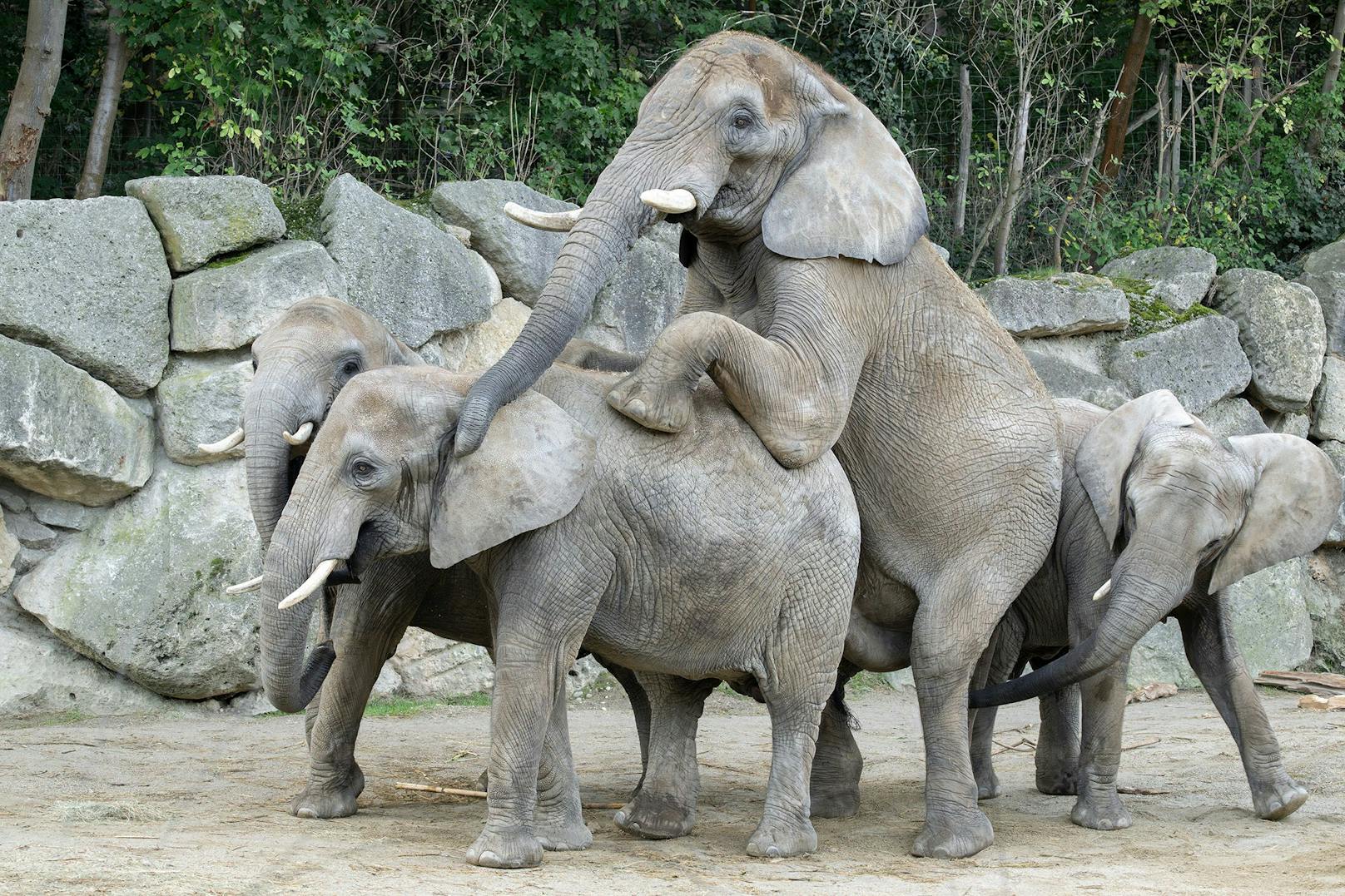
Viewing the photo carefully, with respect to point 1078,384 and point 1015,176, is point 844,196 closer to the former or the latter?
point 1078,384

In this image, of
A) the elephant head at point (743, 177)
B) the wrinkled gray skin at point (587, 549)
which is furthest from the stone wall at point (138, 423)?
the wrinkled gray skin at point (587, 549)

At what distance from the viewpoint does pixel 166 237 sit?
8281 millimetres

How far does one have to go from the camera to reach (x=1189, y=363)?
10523 millimetres

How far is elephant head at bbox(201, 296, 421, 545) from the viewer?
17.4 ft

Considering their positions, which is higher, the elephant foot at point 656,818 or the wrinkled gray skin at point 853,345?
the wrinkled gray skin at point 853,345

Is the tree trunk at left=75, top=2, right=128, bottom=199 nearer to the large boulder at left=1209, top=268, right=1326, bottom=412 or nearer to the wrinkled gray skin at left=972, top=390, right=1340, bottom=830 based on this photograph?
the wrinkled gray skin at left=972, top=390, right=1340, bottom=830

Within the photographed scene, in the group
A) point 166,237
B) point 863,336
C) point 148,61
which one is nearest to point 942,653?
point 863,336

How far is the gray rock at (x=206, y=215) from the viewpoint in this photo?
27.0ft

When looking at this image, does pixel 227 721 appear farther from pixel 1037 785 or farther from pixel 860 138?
pixel 860 138

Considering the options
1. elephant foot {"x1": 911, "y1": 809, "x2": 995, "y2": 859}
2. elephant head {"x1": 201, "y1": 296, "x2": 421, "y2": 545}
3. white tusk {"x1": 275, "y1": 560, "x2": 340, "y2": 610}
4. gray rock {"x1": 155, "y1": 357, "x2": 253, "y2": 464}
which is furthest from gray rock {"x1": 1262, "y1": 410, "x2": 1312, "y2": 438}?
white tusk {"x1": 275, "y1": 560, "x2": 340, "y2": 610}

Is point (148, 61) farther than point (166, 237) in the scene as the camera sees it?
Yes

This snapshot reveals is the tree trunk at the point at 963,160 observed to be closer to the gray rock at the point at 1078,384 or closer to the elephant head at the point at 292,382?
the gray rock at the point at 1078,384

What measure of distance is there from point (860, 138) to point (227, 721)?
176 inches

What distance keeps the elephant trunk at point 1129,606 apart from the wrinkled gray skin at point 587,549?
99 centimetres
